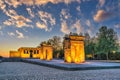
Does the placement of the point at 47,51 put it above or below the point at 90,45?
below

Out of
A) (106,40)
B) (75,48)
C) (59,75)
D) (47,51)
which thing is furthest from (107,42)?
(59,75)

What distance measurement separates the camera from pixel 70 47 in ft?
85.6

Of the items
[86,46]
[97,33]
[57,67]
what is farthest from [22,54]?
[57,67]

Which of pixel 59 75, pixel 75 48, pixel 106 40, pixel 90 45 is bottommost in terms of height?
pixel 59 75

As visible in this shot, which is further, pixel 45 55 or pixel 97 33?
pixel 97 33

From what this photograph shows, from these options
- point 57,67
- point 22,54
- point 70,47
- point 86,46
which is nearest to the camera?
point 57,67

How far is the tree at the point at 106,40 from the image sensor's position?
45094mm

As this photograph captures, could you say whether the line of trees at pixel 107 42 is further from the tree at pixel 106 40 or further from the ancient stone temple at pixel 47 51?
the ancient stone temple at pixel 47 51

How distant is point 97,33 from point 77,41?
22414 mm

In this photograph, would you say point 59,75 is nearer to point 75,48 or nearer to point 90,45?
point 75,48

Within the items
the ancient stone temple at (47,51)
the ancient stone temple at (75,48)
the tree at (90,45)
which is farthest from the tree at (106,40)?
the ancient stone temple at (75,48)

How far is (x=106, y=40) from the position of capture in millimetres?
45375

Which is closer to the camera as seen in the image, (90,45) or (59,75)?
(59,75)

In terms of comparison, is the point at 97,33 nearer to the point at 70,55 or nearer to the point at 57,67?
the point at 70,55
